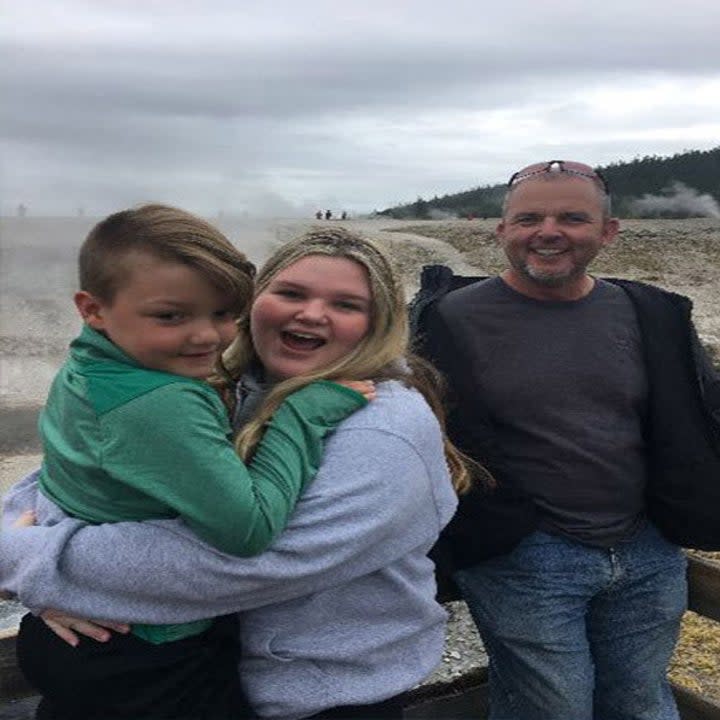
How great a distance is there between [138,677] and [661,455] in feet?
5.61

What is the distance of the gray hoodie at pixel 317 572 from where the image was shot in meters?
1.83

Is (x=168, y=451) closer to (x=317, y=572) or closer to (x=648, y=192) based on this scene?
(x=317, y=572)

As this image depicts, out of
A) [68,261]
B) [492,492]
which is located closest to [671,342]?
[492,492]

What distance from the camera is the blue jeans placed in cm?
282

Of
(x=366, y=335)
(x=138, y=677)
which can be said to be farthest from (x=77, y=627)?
(x=366, y=335)

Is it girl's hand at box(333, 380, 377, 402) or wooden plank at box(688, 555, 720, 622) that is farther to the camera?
wooden plank at box(688, 555, 720, 622)

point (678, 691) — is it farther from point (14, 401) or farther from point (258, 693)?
point (14, 401)

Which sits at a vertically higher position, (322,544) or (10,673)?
(322,544)

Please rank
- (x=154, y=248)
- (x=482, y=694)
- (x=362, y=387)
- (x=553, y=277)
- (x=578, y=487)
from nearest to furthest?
(x=154, y=248), (x=362, y=387), (x=578, y=487), (x=553, y=277), (x=482, y=694)

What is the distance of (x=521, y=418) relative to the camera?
2.89 meters

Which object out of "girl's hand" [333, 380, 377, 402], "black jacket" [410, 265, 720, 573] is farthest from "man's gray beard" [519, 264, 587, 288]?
"girl's hand" [333, 380, 377, 402]

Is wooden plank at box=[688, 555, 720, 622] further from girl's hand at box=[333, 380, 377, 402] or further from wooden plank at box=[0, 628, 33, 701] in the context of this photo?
wooden plank at box=[0, 628, 33, 701]

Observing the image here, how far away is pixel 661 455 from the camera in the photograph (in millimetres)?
2889

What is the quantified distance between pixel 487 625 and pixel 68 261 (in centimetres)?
2557
